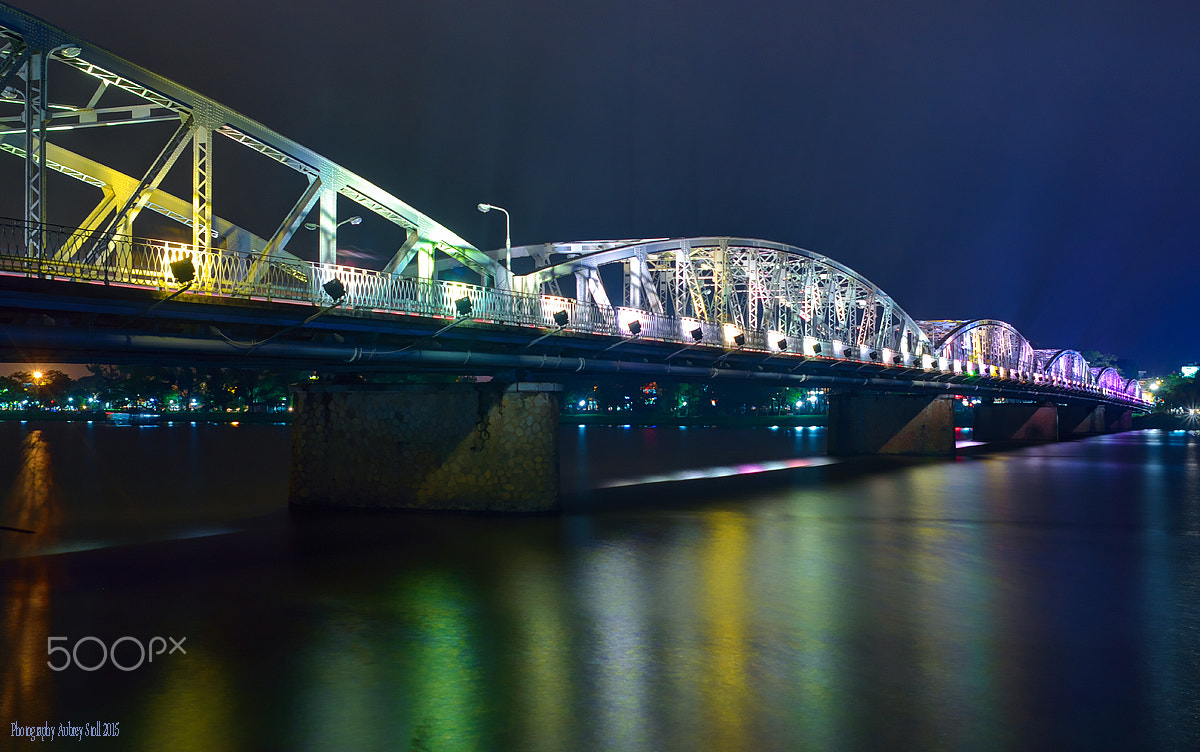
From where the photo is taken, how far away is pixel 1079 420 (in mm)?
145625

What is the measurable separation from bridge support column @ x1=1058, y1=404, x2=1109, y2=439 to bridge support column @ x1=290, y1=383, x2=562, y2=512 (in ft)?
425

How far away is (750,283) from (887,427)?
23434 mm

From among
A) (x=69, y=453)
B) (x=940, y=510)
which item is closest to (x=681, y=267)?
(x=940, y=510)

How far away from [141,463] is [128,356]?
5069 cm

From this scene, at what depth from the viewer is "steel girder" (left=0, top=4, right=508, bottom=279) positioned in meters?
20.8

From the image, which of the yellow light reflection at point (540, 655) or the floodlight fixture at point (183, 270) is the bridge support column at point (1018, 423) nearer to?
the yellow light reflection at point (540, 655)

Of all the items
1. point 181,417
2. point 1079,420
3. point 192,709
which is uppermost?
point 181,417

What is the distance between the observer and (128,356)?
24.8 metres

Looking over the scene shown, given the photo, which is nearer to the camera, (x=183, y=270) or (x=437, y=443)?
(x=183, y=270)

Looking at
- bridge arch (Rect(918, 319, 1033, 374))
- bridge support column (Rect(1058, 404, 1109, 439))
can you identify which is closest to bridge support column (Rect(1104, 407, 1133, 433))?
bridge support column (Rect(1058, 404, 1109, 439))

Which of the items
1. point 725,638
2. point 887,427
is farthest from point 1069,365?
point 725,638

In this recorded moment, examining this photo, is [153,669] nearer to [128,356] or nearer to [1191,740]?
[128,356]

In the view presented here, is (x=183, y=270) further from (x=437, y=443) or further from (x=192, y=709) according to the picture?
(x=437, y=443)

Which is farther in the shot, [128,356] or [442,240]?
[442,240]
